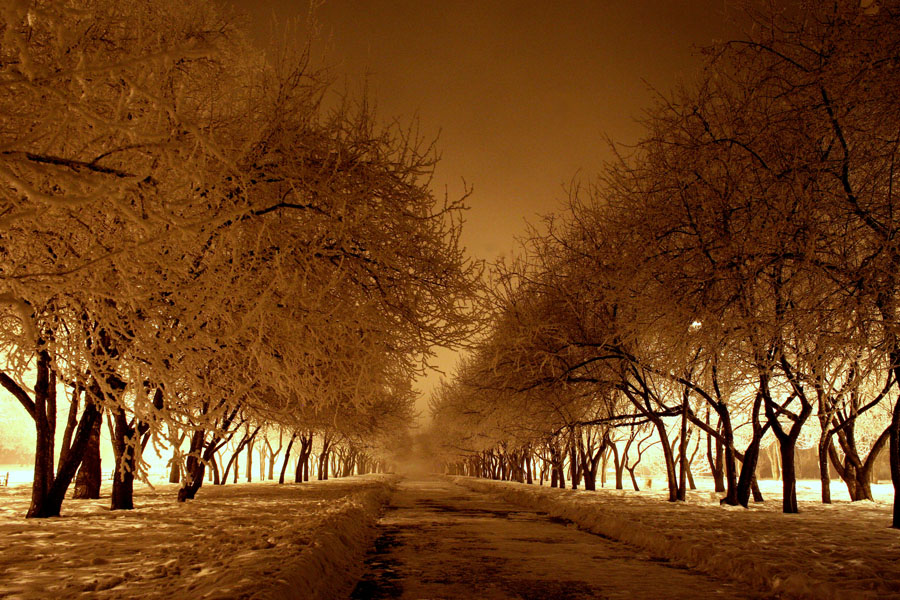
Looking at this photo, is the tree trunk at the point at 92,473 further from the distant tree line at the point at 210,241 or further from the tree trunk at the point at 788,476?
the tree trunk at the point at 788,476

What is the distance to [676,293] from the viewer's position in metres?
9.70

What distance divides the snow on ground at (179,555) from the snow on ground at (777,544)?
A: 4.02 m

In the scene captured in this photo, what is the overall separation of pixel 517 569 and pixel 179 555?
148 inches

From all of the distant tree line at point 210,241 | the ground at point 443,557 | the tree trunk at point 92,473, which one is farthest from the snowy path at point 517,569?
the tree trunk at point 92,473

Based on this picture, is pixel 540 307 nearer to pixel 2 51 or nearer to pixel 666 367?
pixel 666 367

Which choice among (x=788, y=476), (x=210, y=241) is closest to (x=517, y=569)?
(x=210, y=241)

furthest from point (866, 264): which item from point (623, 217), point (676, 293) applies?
point (623, 217)

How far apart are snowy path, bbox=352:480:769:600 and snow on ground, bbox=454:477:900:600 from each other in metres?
0.32

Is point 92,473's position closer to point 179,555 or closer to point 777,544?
point 179,555

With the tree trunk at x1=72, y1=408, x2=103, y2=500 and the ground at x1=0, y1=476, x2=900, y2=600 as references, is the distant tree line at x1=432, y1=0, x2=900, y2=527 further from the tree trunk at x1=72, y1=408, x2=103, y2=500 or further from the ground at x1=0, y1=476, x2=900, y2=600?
the tree trunk at x1=72, y1=408, x2=103, y2=500

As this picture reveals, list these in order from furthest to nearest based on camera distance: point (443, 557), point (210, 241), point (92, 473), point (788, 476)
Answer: point (92, 473), point (788, 476), point (443, 557), point (210, 241)

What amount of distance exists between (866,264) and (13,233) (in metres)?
8.71

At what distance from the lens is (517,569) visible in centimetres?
688

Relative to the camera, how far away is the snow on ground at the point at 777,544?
5395 millimetres
